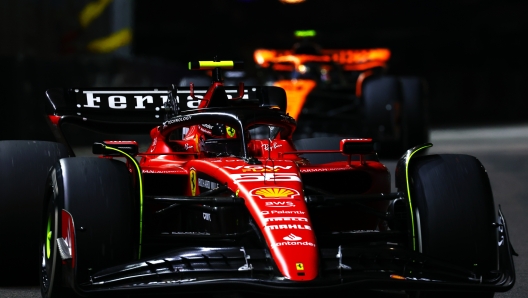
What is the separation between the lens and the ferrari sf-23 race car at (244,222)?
207 inches

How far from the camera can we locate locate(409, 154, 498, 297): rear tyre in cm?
567

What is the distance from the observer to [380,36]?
34.8 metres

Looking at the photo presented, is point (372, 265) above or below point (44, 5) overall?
below

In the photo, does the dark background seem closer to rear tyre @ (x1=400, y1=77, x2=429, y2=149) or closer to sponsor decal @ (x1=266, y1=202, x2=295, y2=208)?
rear tyre @ (x1=400, y1=77, x2=429, y2=149)

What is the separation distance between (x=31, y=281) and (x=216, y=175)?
5.34 ft

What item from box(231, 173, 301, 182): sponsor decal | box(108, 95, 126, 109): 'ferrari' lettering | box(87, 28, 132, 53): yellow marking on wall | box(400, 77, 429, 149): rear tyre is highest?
box(87, 28, 132, 53): yellow marking on wall

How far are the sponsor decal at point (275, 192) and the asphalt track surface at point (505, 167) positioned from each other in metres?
1.60

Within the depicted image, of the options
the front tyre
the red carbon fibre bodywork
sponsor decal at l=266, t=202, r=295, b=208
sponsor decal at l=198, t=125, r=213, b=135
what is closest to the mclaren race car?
sponsor decal at l=198, t=125, r=213, b=135

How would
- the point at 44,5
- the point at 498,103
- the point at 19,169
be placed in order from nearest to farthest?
1. the point at 19,169
2. the point at 44,5
3. the point at 498,103

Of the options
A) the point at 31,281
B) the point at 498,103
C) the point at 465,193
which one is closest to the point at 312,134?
the point at 31,281

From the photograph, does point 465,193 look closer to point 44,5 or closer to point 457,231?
point 457,231

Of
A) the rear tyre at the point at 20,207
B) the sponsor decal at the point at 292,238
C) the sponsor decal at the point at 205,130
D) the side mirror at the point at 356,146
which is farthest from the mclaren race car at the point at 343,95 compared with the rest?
the sponsor decal at the point at 292,238

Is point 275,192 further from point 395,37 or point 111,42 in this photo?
point 395,37

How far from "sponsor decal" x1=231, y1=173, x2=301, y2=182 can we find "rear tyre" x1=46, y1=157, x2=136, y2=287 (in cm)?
53
